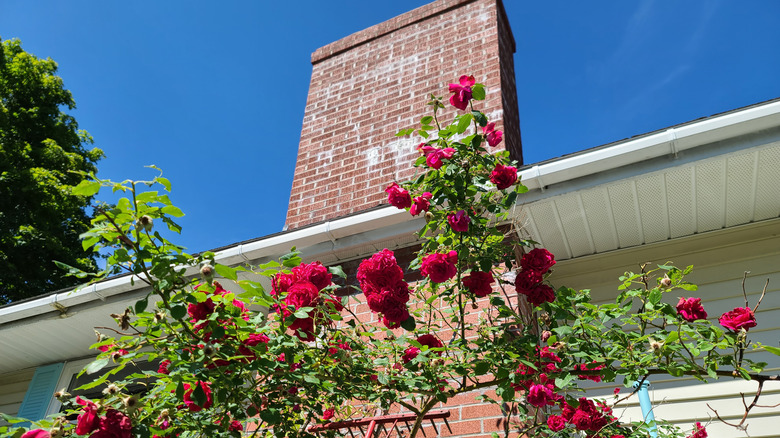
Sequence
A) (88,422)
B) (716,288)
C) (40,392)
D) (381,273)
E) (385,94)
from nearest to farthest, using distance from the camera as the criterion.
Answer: (88,422) < (381,273) < (716,288) < (40,392) < (385,94)

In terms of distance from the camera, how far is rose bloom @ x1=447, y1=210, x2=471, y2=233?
1828 mm

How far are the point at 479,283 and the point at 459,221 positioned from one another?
0.26m

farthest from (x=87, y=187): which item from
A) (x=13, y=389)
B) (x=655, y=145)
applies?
(x=13, y=389)

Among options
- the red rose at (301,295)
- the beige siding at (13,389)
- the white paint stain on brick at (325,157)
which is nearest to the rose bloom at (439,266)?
the red rose at (301,295)

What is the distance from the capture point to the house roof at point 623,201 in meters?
2.48

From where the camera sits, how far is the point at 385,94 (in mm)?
4734

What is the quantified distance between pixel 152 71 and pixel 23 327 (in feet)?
23.4

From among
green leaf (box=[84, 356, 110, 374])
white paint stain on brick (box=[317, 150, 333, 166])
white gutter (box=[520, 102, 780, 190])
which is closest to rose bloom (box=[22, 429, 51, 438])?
green leaf (box=[84, 356, 110, 374])

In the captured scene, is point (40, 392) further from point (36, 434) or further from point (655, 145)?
point (655, 145)

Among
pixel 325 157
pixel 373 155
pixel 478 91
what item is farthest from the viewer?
pixel 325 157

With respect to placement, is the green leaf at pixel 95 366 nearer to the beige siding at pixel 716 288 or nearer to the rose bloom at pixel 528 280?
the rose bloom at pixel 528 280

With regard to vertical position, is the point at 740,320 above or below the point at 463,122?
below

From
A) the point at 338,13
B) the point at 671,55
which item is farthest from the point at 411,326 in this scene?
the point at 338,13

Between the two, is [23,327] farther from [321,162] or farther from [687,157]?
[687,157]
